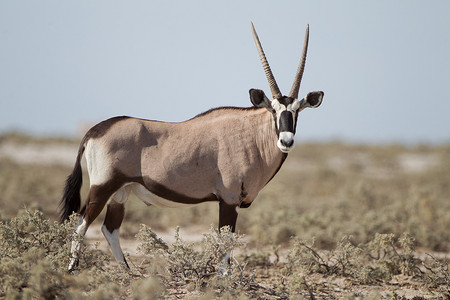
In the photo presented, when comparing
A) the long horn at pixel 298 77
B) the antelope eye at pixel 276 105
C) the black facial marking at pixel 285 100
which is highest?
the long horn at pixel 298 77

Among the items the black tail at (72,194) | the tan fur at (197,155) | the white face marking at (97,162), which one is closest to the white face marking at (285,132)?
the tan fur at (197,155)

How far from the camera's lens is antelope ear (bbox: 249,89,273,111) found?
6195mm

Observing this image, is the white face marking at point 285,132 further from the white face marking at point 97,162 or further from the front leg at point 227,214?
the white face marking at point 97,162

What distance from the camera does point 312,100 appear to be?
6.42 metres

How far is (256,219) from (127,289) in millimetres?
4948

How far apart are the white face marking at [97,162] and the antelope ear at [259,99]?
1894mm

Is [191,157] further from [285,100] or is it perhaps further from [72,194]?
[72,194]

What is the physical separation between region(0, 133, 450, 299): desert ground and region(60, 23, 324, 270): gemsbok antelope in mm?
505

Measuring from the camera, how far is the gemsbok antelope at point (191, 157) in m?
6.11

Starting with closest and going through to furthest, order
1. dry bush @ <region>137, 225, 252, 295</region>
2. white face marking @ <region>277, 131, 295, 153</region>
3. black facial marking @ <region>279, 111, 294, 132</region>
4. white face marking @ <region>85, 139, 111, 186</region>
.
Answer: dry bush @ <region>137, 225, 252, 295</region>, white face marking @ <region>277, 131, 295, 153</region>, black facial marking @ <region>279, 111, 294, 132</region>, white face marking @ <region>85, 139, 111, 186</region>

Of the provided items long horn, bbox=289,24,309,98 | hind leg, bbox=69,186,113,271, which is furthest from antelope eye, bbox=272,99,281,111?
hind leg, bbox=69,186,113,271

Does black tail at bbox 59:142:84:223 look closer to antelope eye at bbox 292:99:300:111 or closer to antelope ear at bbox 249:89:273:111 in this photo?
antelope ear at bbox 249:89:273:111

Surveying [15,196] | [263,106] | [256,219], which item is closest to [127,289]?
[263,106]

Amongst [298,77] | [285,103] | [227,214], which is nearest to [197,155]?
[227,214]
